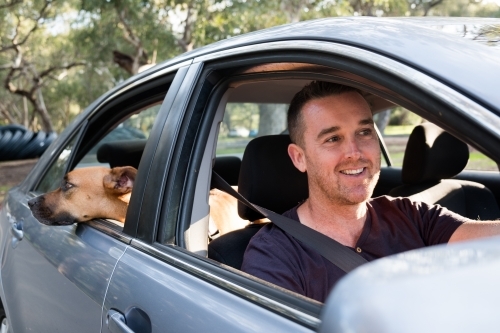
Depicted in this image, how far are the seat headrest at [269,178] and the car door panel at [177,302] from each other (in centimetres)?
→ 79

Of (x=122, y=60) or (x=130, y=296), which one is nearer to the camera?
(x=130, y=296)

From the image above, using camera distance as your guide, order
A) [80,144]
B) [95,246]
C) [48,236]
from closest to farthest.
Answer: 1. [95,246]
2. [48,236]
3. [80,144]

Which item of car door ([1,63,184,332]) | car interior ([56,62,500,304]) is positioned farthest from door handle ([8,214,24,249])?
car interior ([56,62,500,304])

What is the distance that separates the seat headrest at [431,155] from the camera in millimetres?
3688

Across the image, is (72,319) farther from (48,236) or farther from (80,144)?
(80,144)

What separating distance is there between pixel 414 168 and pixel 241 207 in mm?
1421

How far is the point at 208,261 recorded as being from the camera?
1928mm

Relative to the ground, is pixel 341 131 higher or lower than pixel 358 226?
higher

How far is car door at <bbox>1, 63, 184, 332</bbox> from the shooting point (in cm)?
227

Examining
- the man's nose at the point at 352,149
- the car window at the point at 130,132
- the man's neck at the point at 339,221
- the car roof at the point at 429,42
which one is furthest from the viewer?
the car window at the point at 130,132

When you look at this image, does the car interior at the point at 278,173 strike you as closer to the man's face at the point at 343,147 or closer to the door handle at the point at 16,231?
the man's face at the point at 343,147

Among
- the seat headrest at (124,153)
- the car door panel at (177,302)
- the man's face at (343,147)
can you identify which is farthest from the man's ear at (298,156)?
the seat headrest at (124,153)

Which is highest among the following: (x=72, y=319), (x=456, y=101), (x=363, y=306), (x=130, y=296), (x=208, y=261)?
(x=456, y=101)

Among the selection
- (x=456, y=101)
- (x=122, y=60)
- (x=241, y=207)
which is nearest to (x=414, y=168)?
(x=241, y=207)
